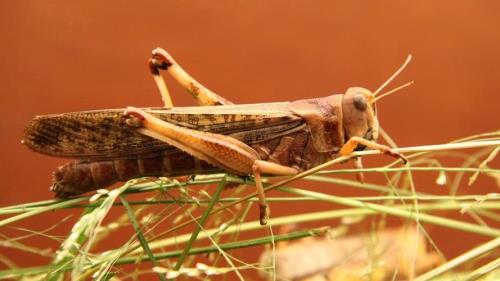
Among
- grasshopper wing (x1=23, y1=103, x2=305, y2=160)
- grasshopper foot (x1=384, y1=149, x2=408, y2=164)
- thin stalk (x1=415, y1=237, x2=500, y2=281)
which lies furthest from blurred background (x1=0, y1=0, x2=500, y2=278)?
thin stalk (x1=415, y1=237, x2=500, y2=281)

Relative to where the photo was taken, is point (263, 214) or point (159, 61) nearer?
point (263, 214)

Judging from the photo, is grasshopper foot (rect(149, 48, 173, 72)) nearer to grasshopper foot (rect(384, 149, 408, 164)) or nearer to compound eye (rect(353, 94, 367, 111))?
compound eye (rect(353, 94, 367, 111))

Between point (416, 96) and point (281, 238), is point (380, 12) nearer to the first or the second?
point (416, 96)

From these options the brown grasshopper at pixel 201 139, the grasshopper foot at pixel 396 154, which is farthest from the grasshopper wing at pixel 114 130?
the grasshopper foot at pixel 396 154

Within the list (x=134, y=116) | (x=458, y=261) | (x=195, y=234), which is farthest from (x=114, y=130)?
(x=458, y=261)

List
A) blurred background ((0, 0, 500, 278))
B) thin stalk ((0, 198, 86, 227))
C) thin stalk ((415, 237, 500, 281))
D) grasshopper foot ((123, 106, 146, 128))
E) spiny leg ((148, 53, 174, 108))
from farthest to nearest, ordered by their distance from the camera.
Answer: blurred background ((0, 0, 500, 278))
spiny leg ((148, 53, 174, 108))
grasshopper foot ((123, 106, 146, 128))
thin stalk ((0, 198, 86, 227))
thin stalk ((415, 237, 500, 281))

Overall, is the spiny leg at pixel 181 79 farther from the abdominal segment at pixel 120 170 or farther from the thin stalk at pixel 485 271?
the thin stalk at pixel 485 271

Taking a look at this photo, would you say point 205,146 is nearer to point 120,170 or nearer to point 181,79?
point 120,170
